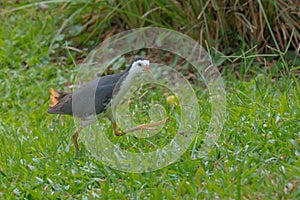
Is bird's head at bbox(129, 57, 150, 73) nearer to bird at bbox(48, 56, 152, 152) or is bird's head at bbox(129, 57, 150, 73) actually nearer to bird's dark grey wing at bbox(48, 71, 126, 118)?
bird at bbox(48, 56, 152, 152)

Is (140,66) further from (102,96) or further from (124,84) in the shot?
(102,96)

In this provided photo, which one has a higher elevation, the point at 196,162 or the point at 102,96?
the point at 102,96

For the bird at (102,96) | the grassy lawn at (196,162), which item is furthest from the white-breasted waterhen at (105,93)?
the grassy lawn at (196,162)

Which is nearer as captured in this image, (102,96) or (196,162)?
(196,162)

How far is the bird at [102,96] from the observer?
4.91m

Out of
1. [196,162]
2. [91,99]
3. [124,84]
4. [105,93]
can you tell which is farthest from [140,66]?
[196,162]

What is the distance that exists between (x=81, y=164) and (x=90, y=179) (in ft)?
0.81

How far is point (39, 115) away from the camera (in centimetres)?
665

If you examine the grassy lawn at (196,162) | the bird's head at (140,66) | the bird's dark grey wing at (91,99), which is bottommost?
the grassy lawn at (196,162)

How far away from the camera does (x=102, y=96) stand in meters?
4.94

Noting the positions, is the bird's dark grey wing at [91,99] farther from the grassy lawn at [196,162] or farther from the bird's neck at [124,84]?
the grassy lawn at [196,162]

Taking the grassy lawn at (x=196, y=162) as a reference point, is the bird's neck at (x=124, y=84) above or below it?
above

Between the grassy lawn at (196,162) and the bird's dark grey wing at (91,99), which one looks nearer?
the grassy lawn at (196,162)

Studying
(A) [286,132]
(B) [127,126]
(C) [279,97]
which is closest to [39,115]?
(B) [127,126]
